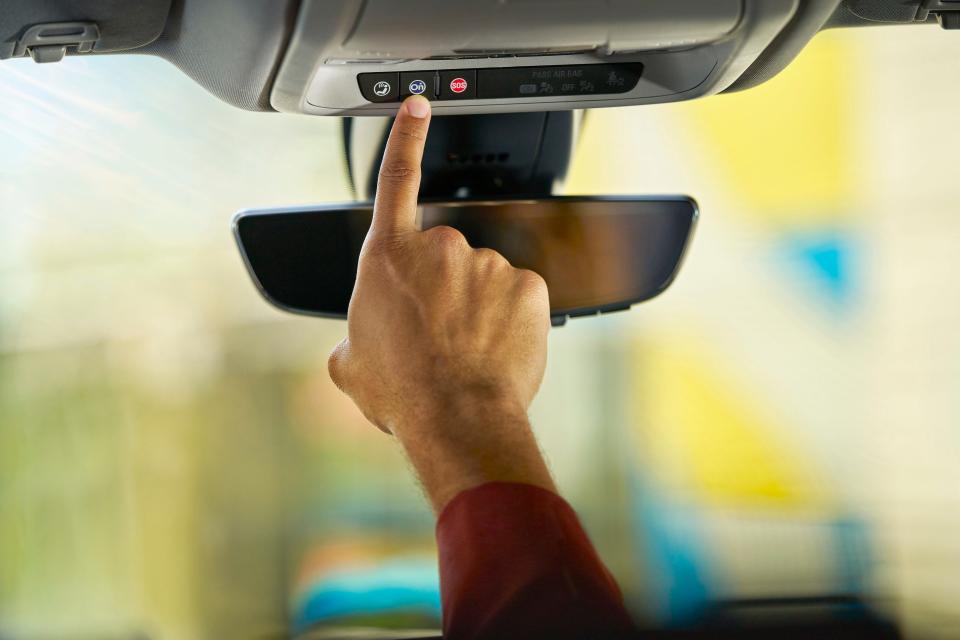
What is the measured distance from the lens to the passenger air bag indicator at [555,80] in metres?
0.68

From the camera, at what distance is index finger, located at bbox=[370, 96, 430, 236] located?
680 millimetres

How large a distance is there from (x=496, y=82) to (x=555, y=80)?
50 mm

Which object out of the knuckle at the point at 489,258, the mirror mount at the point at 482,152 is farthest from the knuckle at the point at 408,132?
the mirror mount at the point at 482,152

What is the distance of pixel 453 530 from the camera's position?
0.50m

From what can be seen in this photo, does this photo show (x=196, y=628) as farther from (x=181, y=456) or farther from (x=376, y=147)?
(x=376, y=147)

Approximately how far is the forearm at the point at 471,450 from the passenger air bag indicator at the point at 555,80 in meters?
0.27

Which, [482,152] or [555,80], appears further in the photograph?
[482,152]

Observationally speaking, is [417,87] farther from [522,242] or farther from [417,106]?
[522,242]

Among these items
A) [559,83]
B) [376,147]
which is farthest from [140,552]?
[559,83]

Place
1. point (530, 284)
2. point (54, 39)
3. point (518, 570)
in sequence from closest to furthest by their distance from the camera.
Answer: point (518, 570), point (54, 39), point (530, 284)

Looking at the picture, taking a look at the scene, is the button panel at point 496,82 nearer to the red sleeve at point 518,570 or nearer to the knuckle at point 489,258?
the knuckle at point 489,258

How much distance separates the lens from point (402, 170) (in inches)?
27.0

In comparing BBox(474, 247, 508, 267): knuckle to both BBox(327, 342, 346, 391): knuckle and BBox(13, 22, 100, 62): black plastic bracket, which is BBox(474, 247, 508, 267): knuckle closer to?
BBox(327, 342, 346, 391): knuckle

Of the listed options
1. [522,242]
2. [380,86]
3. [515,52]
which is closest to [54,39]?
[380,86]
